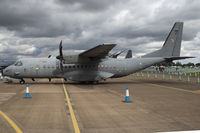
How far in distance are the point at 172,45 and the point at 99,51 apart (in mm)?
10010

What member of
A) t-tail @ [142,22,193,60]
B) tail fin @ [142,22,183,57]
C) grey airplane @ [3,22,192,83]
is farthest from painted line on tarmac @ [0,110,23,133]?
tail fin @ [142,22,183,57]

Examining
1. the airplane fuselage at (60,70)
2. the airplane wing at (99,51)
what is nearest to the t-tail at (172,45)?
the airplane fuselage at (60,70)

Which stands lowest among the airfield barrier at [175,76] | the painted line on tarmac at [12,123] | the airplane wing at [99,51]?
the airfield barrier at [175,76]

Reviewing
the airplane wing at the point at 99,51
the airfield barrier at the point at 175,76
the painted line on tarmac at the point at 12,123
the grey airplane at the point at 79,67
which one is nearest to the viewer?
the painted line on tarmac at the point at 12,123

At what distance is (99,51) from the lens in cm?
1938

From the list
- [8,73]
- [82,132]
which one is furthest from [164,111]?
[8,73]

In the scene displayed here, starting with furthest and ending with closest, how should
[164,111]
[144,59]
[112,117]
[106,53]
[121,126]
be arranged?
[144,59]
[106,53]
[164,111]
[112,117]
[121,126]

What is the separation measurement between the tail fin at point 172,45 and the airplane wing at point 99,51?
251 inches

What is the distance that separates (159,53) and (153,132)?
63.2 ft

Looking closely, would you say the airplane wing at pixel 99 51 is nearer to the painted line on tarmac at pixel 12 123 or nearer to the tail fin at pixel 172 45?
the tail fin at pixel 172 45

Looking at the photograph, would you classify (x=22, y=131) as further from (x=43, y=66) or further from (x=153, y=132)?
(x=43, y=66)

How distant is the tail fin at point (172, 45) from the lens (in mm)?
23219

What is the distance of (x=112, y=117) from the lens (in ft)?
24.2

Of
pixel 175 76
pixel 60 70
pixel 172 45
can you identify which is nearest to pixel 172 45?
pixel 172 45
